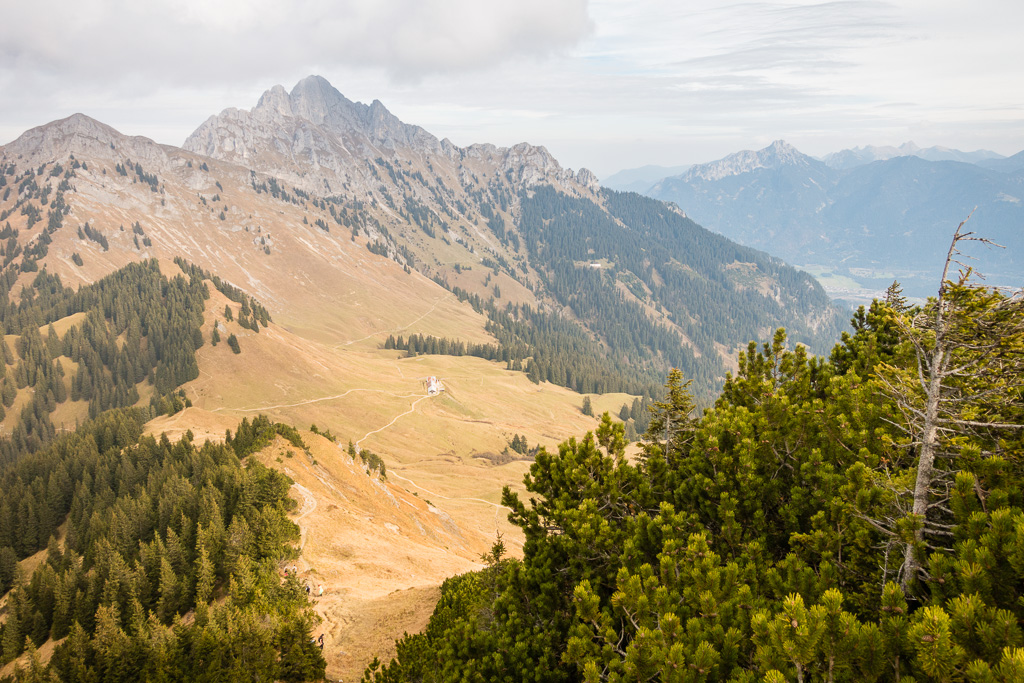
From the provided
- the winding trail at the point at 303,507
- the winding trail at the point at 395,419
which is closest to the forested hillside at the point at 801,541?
the winding trail at the point at 303,507

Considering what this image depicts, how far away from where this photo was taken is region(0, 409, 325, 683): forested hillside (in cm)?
3372

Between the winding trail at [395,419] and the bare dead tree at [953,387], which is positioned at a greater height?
the bare dead tree at [953,387]

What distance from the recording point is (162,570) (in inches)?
1800

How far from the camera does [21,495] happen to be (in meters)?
75.1

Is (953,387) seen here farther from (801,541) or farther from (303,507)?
(303,507)

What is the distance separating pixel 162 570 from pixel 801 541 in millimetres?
51672

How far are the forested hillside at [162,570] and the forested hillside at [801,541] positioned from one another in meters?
18.7

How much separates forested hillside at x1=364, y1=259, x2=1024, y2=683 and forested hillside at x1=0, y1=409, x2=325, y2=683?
61.5 feet

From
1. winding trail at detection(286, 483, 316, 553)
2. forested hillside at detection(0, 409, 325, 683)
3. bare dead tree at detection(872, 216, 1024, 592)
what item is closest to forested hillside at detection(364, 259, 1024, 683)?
bare dead tree at detection(872, 216, 1024, 592)

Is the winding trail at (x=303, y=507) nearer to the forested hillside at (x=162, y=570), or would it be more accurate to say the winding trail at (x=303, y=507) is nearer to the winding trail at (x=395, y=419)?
the forested hillside at (x=162, y=570)

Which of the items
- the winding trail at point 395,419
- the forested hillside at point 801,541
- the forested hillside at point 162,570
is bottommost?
the winding trail at point 395,419

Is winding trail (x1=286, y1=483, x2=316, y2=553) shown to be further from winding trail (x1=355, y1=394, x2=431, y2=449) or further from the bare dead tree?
winding trail (x1=355, y1=394, x2=431, y2=449)

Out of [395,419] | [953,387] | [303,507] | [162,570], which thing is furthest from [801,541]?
[395,419]

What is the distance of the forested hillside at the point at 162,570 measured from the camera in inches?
1328
